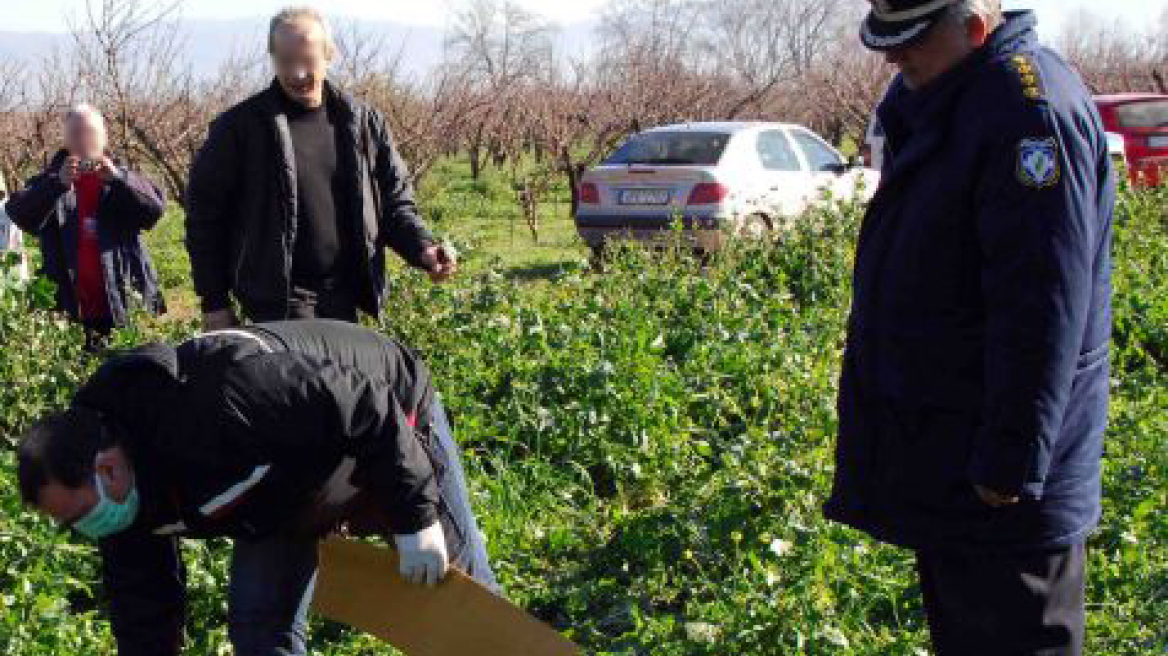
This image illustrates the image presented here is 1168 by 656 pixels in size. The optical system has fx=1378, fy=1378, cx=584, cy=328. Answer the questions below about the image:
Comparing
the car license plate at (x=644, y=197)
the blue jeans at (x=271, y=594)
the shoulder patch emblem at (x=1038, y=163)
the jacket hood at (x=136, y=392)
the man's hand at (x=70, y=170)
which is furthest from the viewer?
the car license plate at (x=644, y=197)

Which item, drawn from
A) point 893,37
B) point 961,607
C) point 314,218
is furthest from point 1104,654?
point 314,218

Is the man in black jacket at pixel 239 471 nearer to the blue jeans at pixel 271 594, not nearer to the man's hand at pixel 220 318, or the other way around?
the blue jeans at pixel 271 594

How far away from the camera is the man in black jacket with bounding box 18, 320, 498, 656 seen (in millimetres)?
2477

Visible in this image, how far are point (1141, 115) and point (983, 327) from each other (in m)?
14.9

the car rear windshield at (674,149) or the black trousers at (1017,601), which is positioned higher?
the car rear windshield at (674,149)

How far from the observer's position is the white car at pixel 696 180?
11109mm

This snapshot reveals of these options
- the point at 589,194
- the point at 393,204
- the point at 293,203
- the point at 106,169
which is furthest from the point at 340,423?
the point at 589,194

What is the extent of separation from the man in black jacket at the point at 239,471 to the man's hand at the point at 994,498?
1.10 metres

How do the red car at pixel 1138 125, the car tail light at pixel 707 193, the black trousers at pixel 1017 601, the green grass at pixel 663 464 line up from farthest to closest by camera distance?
the red car at pixel 1138 125 → the car tail light at pixel 707 193 → the green grass at pixel 663 464 → the black trousers at pixel 1017 601

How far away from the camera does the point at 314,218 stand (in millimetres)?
4090

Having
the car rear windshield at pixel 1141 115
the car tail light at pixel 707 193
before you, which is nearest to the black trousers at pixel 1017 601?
the car tail light at pixel 707 193

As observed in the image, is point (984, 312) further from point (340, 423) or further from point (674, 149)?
point (674, 149)

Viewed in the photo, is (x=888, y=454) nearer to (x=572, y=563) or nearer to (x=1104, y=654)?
(x=1104, y=654)

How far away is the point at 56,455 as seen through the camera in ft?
7.77
